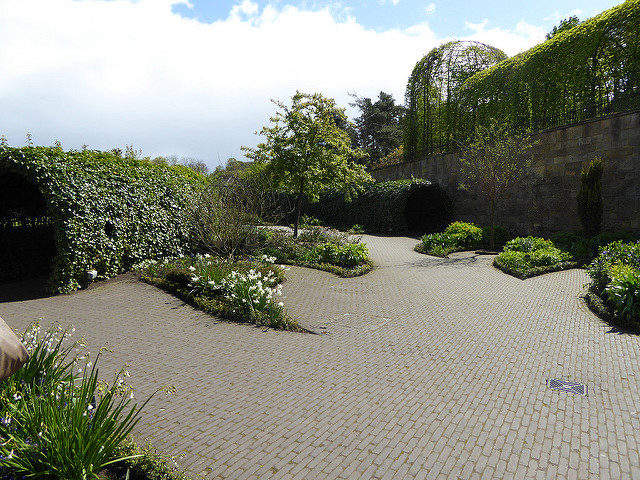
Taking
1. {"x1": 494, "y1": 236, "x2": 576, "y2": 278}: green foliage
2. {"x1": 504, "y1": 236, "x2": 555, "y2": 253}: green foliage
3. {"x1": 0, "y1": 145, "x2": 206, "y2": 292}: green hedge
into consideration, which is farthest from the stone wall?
{"x1": 0, "y1": 145, "x2": 206, "y2": 292}: green hedge

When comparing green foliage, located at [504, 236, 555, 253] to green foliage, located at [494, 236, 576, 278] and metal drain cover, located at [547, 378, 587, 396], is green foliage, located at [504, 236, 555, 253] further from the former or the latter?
metal drain cover, located at [547, 378, 587, 396]

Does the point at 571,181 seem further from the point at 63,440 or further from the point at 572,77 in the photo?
the point at 63,440

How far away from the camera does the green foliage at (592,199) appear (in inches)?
457

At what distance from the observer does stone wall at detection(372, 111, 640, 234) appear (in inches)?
457

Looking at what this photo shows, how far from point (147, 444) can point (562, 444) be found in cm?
309

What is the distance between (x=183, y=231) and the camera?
11.0 meters

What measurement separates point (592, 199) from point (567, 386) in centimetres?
969

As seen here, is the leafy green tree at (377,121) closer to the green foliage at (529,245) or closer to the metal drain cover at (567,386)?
the green foliage at (529,245)

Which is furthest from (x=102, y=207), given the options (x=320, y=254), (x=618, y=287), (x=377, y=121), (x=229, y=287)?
(x=377, y=121)

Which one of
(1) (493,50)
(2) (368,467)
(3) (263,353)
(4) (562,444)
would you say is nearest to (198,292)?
(3) (263,353)

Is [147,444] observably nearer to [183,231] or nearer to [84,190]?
[84,190]

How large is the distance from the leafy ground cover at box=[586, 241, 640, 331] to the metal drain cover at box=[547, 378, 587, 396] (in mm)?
2601

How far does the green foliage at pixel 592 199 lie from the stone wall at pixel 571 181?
2.26ft

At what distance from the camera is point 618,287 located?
6.35 meters
